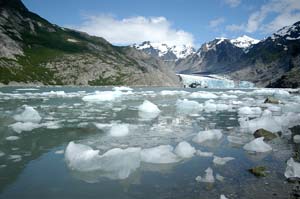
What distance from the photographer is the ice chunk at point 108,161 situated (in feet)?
32.7

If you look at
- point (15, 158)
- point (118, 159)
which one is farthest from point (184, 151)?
point (15, 158)

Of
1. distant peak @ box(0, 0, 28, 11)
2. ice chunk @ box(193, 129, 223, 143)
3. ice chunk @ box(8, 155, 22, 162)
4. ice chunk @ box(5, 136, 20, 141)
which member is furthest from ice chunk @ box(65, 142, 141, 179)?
distant peak @ box(0, 0, 28, 11)

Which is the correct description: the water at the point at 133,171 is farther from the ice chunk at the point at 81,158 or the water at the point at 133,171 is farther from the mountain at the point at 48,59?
the mountain at the point at 48,59

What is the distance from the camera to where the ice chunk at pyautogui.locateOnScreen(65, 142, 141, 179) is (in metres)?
9.96

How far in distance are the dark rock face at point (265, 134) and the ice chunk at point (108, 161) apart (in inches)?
298

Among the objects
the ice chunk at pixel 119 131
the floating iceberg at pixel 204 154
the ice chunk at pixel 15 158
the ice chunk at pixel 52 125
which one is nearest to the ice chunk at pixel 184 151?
the floating iceberg at pixel 204 154

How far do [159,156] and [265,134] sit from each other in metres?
7.06

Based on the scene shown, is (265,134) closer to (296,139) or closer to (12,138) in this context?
(296,139)

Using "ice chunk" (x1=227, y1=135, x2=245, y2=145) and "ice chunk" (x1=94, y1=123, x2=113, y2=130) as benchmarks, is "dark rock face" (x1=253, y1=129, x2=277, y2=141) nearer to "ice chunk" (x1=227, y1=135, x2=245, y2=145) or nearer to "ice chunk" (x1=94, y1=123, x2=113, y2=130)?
"ice chunk" (x1=227, y1=135, x2=245, y2=145)

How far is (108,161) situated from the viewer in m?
10.5

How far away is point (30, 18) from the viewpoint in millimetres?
190625

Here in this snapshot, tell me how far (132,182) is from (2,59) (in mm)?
133072

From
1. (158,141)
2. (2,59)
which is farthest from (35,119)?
(2,59)

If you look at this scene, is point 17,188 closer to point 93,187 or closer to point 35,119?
point 93,187
